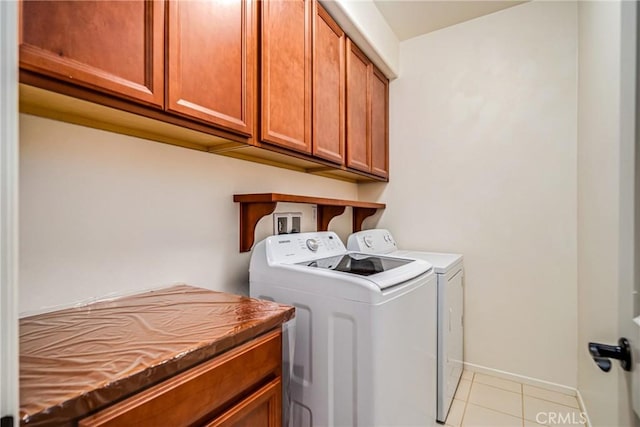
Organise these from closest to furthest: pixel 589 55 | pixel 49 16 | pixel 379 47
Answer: pixel 49 16 → pixel 589 55 → pixel 379 47

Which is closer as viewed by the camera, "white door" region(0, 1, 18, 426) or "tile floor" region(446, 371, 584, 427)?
"white door" region(0, 1, 18, 426)

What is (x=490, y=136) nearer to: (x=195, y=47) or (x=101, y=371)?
(x=195, y=47)

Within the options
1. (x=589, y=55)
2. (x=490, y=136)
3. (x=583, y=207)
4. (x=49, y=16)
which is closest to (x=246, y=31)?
(x=49, y=16)

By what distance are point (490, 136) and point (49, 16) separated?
2377mm

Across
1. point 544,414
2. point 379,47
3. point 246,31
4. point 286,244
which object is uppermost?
point 379,47

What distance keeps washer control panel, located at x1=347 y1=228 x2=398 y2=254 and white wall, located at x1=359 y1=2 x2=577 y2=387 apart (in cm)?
21

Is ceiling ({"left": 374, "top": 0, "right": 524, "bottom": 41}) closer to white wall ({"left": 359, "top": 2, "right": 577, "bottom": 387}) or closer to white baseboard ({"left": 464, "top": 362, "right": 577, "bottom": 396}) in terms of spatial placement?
white wall ({"left": 359, "top": 2, "right": 577, "bottom": 387})

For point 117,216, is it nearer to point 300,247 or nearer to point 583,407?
point 300,247

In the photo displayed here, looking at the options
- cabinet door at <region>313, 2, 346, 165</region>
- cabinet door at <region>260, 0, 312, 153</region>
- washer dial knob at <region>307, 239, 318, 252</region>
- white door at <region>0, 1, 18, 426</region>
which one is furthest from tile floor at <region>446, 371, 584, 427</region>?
white door at <region>0, 1, 18, 426</region>

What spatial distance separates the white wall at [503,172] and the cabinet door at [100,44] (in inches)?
79.3

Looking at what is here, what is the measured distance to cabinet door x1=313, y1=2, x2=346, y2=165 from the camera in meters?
1.60

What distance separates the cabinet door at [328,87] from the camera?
160 cm

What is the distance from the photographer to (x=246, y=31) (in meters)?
1.17

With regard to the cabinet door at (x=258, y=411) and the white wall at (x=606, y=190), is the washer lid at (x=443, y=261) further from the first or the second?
the cabinet door at (x=258, y=411)
